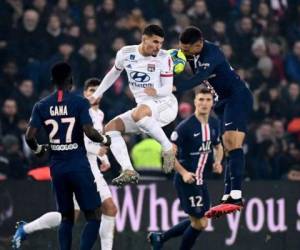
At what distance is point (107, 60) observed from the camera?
885 inches

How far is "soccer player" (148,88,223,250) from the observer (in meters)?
18.1

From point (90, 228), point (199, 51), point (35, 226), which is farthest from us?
point (35, 226)

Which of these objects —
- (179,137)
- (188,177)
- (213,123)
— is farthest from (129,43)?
(188,177)

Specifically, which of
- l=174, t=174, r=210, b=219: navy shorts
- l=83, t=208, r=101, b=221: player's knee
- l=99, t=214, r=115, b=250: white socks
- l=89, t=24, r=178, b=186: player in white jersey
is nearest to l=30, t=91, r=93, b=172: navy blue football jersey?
l=83, t=208, r=101, b=221: player's knee

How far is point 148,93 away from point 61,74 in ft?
4.60

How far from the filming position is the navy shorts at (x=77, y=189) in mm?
15891

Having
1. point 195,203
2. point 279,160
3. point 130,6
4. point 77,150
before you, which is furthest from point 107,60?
point 77,150

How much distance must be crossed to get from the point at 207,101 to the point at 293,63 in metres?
5.98

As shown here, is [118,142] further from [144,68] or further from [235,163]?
[235,163]

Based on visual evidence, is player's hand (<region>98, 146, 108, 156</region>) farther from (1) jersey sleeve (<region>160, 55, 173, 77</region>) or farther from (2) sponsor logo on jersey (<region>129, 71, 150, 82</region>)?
(1) jersey sleeve (<region>160, 55, 173, 77</region>)

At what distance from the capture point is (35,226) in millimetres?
17484

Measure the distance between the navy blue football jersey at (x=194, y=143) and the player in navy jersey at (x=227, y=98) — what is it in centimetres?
131

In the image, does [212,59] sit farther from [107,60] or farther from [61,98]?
[107,60]

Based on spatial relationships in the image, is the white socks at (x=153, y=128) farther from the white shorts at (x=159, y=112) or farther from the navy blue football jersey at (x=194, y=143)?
the navy blue football jersey at (x=194, y=143)
